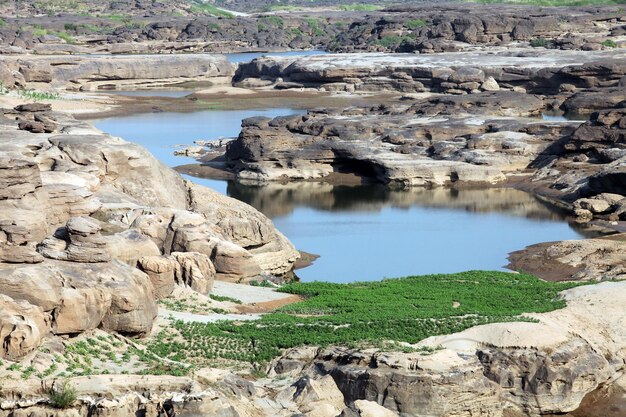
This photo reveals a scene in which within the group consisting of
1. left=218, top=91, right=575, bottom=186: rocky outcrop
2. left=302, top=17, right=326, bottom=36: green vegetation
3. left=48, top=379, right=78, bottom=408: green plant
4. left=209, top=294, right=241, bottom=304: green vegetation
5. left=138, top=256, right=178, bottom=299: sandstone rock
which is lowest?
left=302, top=17, right=326, bottom=36: green vegetation

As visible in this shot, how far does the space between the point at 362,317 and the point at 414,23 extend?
117708mm

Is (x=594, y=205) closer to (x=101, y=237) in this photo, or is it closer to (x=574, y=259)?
(x=574, y=259)

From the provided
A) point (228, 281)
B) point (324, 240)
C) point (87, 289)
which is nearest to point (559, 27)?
point (324, 240)

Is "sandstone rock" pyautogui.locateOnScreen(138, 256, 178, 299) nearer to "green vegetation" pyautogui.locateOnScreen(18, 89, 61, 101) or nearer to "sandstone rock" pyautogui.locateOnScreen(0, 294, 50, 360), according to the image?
"sandstone rock" pyautogui.locateOnScreen(0, 294, 50, 360)

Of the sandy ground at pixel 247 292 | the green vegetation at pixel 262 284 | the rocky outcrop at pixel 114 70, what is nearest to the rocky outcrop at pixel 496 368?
the sandy ground at pixel 247 292

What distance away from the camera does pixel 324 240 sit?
48188mm

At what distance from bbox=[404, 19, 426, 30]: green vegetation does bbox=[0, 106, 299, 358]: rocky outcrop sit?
308 ft

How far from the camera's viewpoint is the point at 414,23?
142750mm

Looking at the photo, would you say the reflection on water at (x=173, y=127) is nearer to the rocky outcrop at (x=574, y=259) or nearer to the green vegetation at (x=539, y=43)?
the rocky outcrop at (x=574, y=259)

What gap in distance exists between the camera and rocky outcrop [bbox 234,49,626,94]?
9544cm

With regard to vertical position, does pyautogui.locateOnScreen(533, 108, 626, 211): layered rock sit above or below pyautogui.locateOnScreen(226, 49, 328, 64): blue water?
above

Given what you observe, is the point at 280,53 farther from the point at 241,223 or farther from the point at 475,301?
the point at 475,301


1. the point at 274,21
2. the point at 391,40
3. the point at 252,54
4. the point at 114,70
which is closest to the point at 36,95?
the point at 114,70

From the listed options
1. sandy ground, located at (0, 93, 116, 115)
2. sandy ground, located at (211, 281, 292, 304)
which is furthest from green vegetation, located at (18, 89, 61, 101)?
sandy ground, located at (211, 281, 292, 304)
